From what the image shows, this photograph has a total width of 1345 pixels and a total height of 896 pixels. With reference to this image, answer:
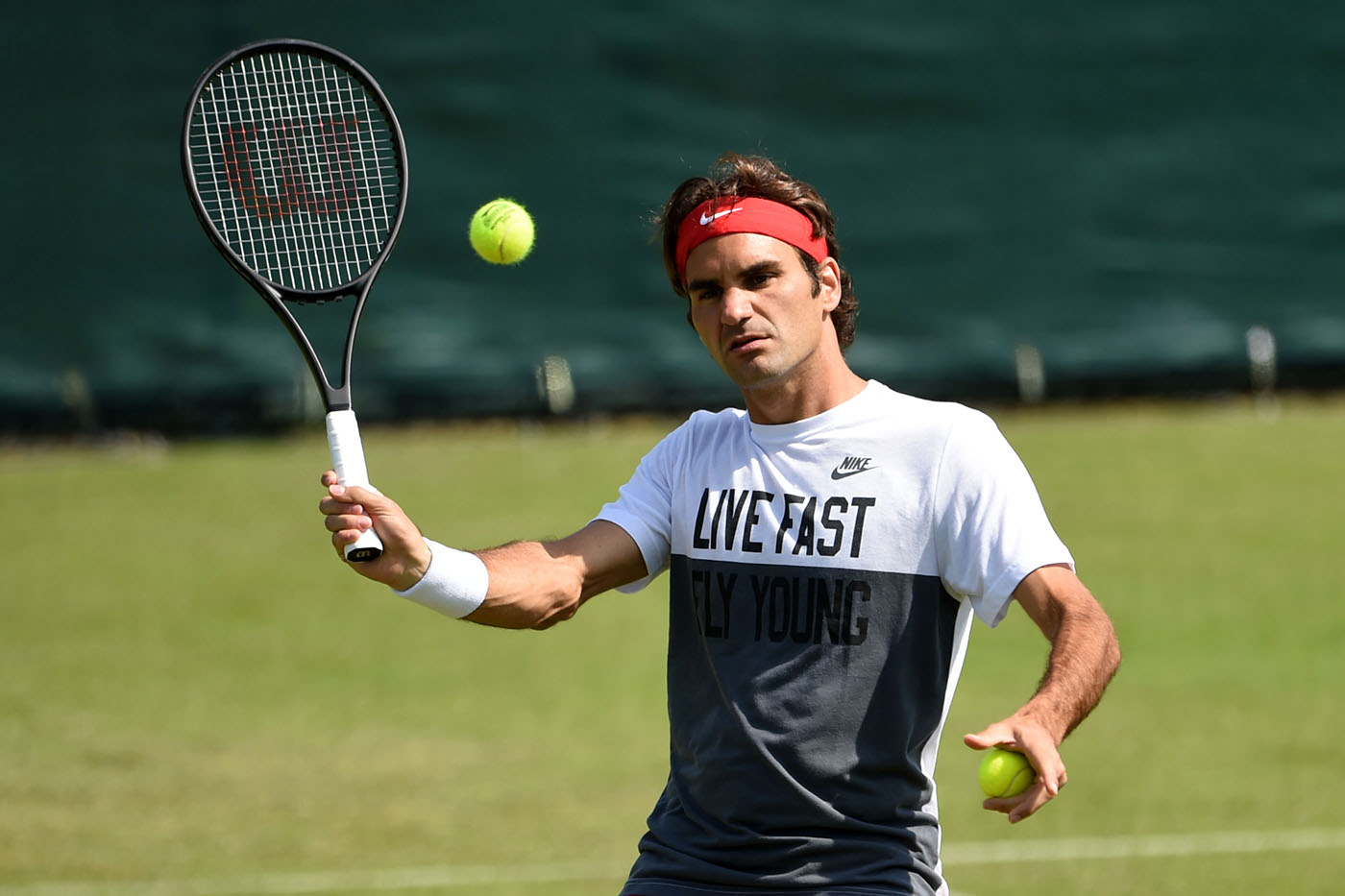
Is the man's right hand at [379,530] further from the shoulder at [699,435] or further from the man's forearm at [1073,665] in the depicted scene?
the man's forearm at [1073,665]

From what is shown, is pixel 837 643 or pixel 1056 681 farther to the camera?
pixel 837 643

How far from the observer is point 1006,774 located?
299 cm

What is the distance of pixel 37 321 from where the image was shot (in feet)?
45.4

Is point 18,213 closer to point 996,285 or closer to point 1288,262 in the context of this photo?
point 996,285

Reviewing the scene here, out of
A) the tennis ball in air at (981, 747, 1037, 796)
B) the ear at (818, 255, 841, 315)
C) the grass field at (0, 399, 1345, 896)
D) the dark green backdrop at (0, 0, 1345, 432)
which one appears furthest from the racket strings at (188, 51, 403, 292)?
the dark green backdrop at (0, 0, 1345, 432)

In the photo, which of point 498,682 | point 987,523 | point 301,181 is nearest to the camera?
point 987,523

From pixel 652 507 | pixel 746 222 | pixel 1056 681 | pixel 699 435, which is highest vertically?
pixel 746 222

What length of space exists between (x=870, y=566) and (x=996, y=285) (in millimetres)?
10958

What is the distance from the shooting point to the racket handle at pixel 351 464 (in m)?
3.52

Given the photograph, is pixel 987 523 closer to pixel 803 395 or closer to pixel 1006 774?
pixel 803 395

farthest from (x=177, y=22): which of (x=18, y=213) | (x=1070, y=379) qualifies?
(x=1070, y=379)

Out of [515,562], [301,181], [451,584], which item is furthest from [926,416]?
[301,181]

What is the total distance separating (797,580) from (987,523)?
1.33ft

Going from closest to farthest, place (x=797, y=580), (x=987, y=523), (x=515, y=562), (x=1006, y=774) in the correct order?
(x=1006, y=774), (x=987, y=523), (x=797, y=580), (x=515, y=562)
